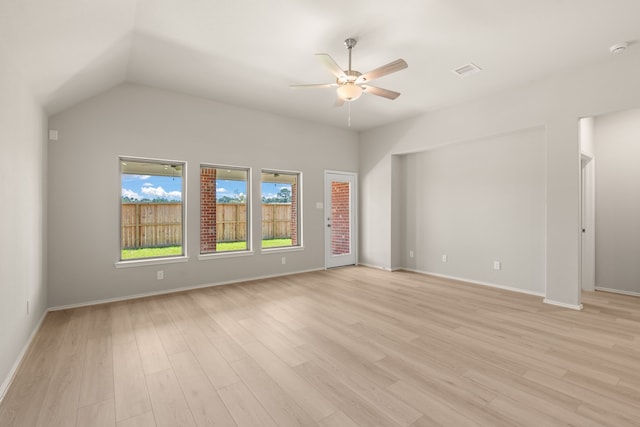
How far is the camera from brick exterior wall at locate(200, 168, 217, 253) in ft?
16.0

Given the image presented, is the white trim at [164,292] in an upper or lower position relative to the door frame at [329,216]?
lower

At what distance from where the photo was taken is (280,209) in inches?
228

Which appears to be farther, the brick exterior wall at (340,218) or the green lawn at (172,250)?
the brick exterior wall at (340,218)

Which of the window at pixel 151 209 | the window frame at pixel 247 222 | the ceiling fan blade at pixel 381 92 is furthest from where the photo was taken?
the window frame at pixel 247 222

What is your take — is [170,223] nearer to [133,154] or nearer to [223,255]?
[223,255]

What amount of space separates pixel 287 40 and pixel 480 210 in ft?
13.2

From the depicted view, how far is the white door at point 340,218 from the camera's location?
629cm

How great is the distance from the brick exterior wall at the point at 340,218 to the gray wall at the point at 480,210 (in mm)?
1225

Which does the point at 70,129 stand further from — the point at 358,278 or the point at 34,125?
the point at 358,278

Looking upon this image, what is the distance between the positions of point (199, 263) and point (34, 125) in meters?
2.60

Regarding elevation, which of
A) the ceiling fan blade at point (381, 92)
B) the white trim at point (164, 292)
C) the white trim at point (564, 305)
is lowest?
the white trim at point (564, 305)

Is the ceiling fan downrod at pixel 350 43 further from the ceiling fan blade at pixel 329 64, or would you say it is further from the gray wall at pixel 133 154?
the gray wall at pixel 133 154

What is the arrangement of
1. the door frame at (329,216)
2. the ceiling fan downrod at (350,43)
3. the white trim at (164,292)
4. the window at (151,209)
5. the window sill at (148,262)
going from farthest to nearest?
1. the door frame at (329,216)
2. the window at (151,209)
3. the window sill at (148,262)
4. the white trim at (164,292)
5. the ceiling fan downrod at (350,43)

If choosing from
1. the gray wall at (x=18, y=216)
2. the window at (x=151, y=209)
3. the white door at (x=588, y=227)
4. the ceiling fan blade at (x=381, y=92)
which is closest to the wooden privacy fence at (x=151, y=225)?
the window at (x=151, y=209)
